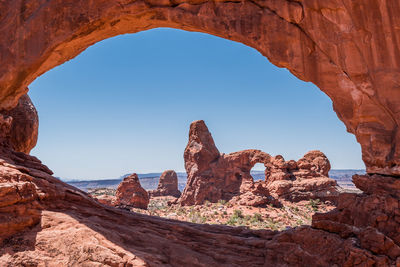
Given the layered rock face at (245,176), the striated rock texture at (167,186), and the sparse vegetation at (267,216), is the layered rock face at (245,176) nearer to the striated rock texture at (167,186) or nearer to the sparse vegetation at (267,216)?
the sparse vegetation at (267,216)

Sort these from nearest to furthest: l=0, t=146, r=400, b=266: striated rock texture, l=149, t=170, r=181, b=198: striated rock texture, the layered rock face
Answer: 1. l=0, t=146, r=400, b=266: striated rock texture
2. the layered rock face
3. l=149, t=170, r=181, b=198: striated rock texture

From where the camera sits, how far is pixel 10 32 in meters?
7.97

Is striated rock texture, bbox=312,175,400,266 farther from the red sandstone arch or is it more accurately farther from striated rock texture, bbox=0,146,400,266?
the red sandstone arch

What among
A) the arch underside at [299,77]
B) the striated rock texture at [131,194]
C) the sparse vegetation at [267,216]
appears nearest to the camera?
the arch underside at [299,77]

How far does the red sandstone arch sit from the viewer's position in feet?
18.7

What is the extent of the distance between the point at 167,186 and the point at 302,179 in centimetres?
3049

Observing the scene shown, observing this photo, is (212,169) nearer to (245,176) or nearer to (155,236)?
(245,176)

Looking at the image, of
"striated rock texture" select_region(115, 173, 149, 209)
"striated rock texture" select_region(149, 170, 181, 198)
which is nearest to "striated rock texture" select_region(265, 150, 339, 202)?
"striated rock texture" select_region(115, 173, 149, 209)

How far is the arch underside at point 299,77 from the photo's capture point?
5.19 m

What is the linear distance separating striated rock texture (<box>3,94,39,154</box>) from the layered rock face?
19.9 metres

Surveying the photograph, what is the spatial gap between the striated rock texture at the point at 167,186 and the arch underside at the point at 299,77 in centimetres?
4382

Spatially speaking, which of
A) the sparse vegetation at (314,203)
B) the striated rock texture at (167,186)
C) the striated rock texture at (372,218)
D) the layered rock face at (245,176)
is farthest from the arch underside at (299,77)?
the striated rock texture at (167,186)

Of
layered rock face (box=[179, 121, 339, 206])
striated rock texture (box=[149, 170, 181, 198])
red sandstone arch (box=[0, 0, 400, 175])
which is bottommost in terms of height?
striated rock texture (box=[149, 170, 181, 198])

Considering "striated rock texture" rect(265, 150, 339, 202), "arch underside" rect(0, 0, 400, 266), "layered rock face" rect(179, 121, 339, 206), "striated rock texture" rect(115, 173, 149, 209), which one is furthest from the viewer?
"striated rock texture" rect(115, 173, 149, 209)
